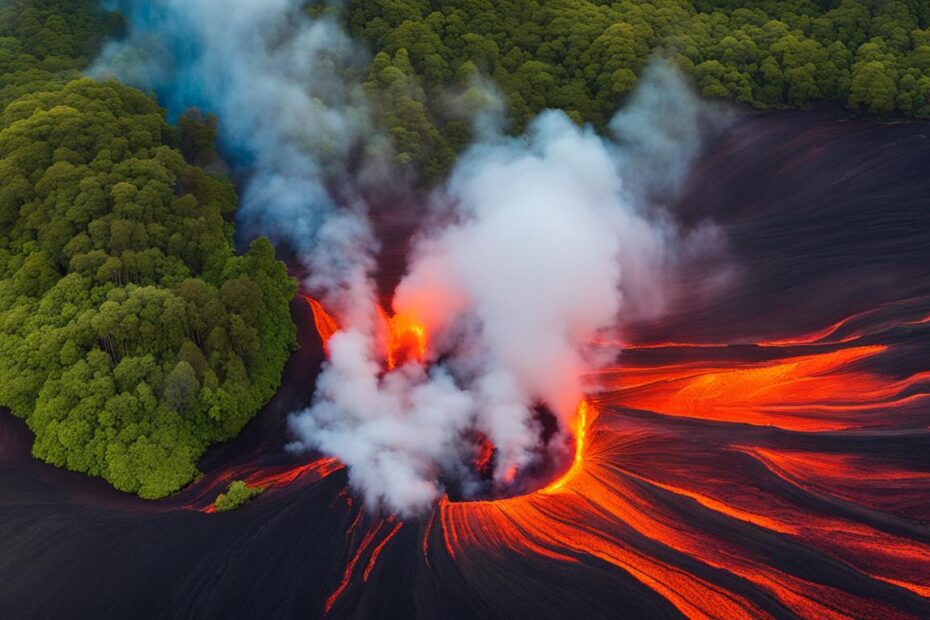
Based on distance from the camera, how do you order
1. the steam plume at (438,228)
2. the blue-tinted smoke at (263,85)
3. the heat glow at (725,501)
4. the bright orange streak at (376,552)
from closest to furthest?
the heat glow at (725,501) → the bright orange streak at (376,552) → the steam plume at (438,228) → the blue-tinted smoke at (263,85)

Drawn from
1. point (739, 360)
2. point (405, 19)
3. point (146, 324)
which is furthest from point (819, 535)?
point (405, 19)

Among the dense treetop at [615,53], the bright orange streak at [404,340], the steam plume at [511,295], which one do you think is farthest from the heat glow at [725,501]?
the dense treetop at [615,53]

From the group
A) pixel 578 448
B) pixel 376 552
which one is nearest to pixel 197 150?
pixel 376 552

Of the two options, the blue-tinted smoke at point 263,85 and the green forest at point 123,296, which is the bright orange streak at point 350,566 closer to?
the green forest at point 123,296

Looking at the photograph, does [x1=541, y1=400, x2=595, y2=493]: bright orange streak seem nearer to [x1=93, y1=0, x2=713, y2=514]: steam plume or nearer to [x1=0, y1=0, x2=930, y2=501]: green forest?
[x1=93, y1=0, x2=713, y2=514]: steam plume

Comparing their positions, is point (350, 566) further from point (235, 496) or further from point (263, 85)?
point (263, 85)

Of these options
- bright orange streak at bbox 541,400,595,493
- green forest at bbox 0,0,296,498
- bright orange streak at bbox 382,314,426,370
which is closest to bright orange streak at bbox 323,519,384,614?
bright orange streak at bbox 541,400,595,493
